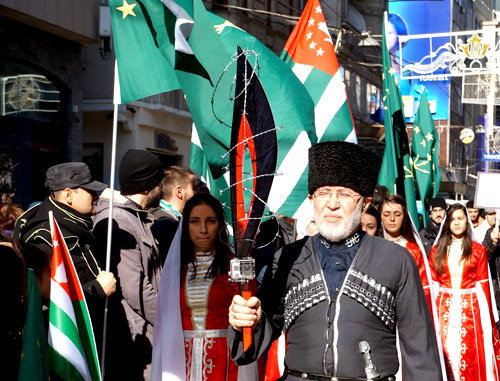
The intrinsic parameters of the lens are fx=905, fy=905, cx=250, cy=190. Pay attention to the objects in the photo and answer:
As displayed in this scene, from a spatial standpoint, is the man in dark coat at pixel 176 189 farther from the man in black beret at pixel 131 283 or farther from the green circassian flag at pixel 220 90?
the man in black beret at pixel 131 283

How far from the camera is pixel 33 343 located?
13.8 ft

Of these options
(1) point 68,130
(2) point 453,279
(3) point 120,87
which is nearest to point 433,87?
(1) point 68,130

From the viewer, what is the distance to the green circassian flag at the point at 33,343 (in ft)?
13.4

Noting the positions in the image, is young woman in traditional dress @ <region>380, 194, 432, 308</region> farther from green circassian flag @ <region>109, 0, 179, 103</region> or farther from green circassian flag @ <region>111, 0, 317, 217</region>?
green circassian flag @ <region>109, 0, 179, 103</region>

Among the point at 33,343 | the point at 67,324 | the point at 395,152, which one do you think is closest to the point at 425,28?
the point at 395,152

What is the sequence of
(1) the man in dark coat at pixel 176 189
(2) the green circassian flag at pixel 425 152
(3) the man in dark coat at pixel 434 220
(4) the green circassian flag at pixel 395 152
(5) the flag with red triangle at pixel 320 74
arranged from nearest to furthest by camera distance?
(1) the man in dark coat at pixel 176 189 < (5) the flag with red triangle at pixel 320 74 < (4) the green circassian flag at pixel 395 152 < (3) the man in dark coat at pixel 434 220 < (2) the green circassian flag at pixel 425 152

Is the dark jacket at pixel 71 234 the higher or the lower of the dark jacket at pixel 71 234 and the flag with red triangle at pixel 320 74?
the lower

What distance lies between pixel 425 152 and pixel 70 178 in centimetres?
923

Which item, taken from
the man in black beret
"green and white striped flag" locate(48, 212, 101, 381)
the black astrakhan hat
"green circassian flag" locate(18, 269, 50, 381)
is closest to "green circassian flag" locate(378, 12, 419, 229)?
the man in black beret

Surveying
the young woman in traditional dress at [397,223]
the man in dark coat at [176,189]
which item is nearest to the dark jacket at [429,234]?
the young woman in traditional dress at [397,223]

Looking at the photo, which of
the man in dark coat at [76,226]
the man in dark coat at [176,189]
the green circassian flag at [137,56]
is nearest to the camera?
the man in dark coat at [76,226]

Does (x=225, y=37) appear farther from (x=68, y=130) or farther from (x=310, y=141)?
(x=68, y=130)

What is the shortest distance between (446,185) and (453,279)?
40.1 meters

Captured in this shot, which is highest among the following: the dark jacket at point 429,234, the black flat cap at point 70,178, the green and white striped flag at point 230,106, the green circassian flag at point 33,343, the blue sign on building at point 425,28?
the blue sign on building at point 425,28
